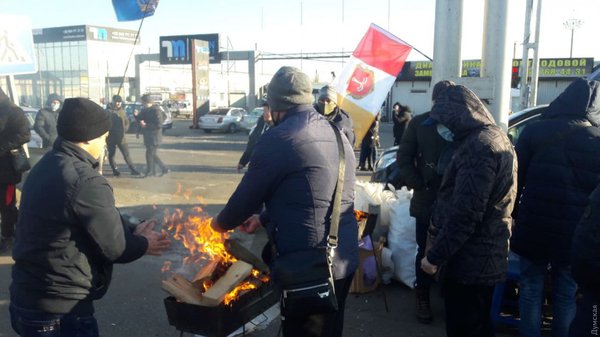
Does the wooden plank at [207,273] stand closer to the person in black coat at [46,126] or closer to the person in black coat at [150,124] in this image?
the person in black coat at [46,126]

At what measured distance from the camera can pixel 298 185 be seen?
2.37 m

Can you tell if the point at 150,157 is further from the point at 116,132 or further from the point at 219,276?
the point at 219,276

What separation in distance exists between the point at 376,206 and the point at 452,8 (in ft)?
7.23

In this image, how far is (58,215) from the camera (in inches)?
86.6

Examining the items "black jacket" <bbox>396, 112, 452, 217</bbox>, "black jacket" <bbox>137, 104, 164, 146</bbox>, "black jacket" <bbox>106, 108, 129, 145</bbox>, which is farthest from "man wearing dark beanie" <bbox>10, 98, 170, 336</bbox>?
"black jacket" <bbox>106, 108, 129, 145</bbox>

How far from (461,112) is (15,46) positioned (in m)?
7.50

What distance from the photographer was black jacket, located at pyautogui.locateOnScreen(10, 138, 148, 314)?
2.21m

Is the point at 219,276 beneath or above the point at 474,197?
beneath

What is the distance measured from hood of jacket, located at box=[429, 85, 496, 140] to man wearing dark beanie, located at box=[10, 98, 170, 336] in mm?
1968

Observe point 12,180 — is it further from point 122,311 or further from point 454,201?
point 454,201

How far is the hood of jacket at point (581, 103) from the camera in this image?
3139 millimetres

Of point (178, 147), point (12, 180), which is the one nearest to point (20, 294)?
point (12, 180)

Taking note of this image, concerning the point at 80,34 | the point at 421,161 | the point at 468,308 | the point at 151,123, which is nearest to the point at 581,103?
the point at 421,161

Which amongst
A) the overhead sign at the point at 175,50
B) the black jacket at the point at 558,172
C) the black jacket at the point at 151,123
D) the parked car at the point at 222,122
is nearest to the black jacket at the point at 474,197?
the black jacket at the point at 558,172
